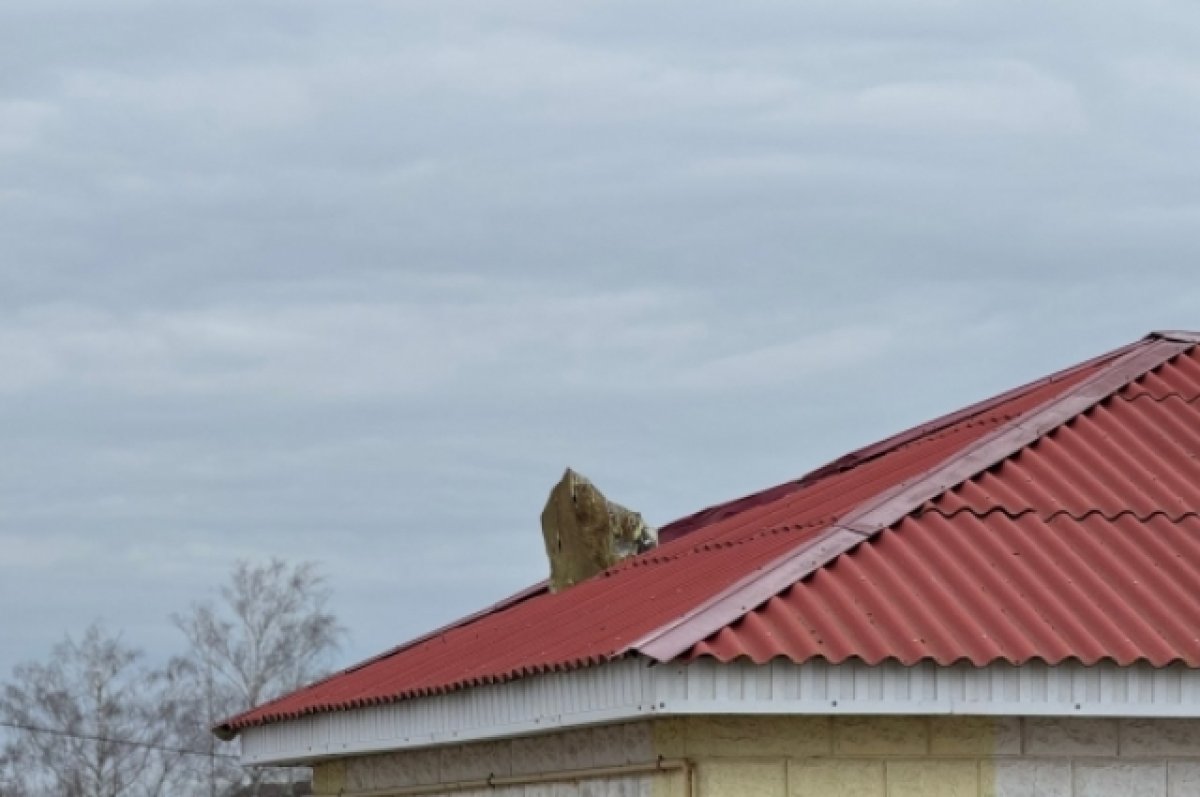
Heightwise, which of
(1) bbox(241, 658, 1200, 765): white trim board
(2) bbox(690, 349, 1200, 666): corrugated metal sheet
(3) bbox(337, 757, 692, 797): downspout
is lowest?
(3) bbox(337, 757, 692, 797): downspout

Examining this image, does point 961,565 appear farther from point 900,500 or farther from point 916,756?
point 916,756

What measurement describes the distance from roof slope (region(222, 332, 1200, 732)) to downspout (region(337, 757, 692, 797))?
0.52 metres

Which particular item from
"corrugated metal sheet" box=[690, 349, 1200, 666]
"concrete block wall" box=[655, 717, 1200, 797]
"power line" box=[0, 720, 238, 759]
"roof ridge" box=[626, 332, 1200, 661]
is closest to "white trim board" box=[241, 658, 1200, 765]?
"corrugated metal sheet" box=[690, 349, 1200, 666]

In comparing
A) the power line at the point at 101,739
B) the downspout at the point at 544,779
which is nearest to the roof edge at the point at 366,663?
the downspout at the point at 544,779

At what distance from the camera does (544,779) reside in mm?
10938

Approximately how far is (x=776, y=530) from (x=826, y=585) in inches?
78.9

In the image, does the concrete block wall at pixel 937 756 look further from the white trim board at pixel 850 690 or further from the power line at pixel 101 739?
the power line at pixel 101 739

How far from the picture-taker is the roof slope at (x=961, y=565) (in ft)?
29.8

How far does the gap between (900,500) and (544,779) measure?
203cm

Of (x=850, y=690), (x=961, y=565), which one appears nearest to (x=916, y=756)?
(x=850, y=690)

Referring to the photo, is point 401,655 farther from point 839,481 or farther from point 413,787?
point 839,481

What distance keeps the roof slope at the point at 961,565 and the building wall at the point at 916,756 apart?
0.43m

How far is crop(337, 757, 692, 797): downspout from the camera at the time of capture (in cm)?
926

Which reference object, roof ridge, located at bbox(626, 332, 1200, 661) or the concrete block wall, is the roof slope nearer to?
roof ridge, located at bbox(626, 332, 1200, 661)
